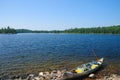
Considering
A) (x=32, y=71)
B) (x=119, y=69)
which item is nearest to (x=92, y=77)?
(x=119, y=69)

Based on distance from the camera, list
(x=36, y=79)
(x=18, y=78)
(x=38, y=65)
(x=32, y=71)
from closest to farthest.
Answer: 1. (x=36, y=79)
2. (x=18, y=78)
3. (x=32, y=71)
4. (x=38, y=65)

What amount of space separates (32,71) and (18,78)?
4.00 metres

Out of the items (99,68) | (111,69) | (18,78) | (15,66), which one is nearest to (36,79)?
(18,78)

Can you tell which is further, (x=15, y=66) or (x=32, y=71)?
(x=15, y=66)

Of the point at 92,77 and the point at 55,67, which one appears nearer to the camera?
the point at 92,77

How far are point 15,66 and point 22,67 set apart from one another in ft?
5.49

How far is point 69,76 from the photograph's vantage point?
22109 millimetres

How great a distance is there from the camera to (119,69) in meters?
28.8

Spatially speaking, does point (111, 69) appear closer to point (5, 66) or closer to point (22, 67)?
point (22, 67)

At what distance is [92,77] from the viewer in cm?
2348

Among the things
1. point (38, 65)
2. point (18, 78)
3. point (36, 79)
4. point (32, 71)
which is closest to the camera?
point (36, 79)

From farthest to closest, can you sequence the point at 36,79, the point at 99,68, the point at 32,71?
the point at 99,68 < the point at 32,71 < the point at 36,79

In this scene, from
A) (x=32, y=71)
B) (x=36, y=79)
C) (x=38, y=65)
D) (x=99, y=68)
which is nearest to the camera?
(x=36, y=79)

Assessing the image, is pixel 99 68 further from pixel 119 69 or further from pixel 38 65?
pixel 38 65
